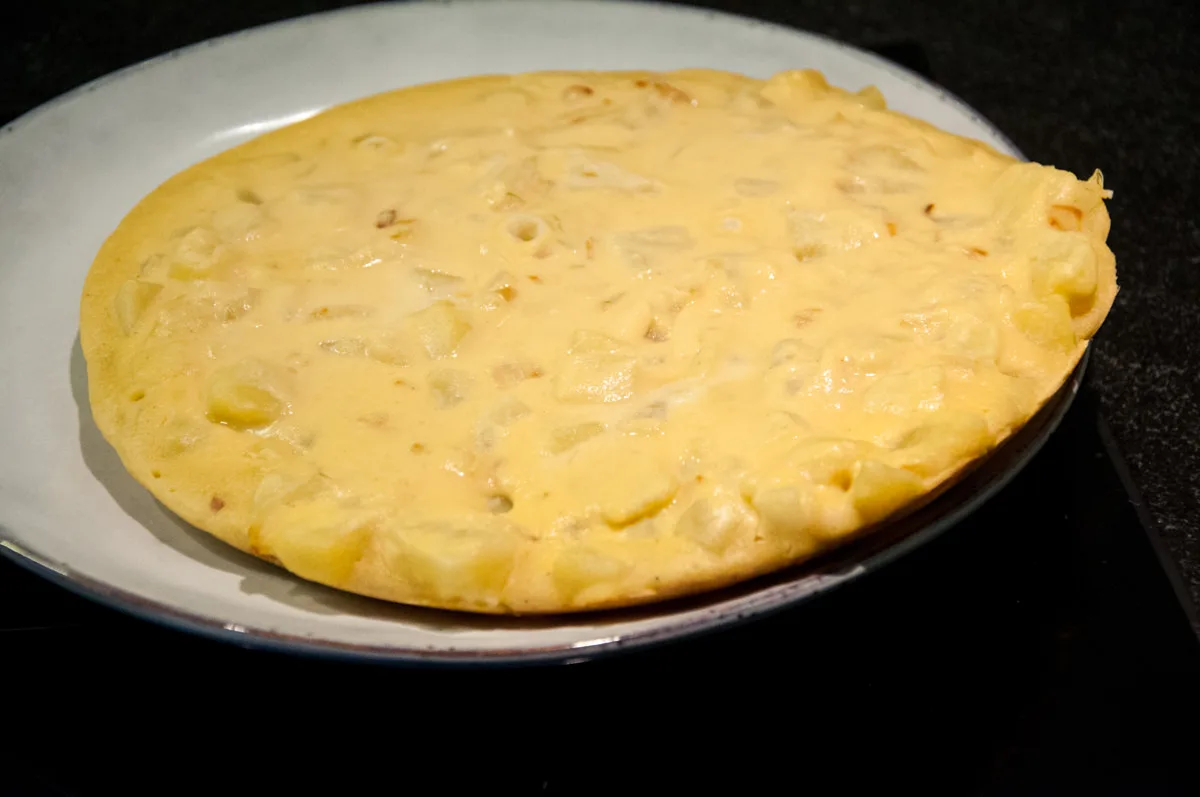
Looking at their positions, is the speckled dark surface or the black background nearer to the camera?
the black background

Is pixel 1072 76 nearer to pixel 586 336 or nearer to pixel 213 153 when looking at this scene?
pixel 586 336

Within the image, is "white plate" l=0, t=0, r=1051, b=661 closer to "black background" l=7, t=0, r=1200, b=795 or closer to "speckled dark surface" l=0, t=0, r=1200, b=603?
"black background" l=7, t=0, r=1200, b=795

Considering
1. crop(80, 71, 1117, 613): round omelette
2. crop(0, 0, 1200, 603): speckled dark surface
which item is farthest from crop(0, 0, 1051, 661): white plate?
crop(0, 0, 1200, 603): speckled dark surface

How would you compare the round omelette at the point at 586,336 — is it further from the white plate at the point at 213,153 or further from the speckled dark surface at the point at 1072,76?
the speckled dark surface at the point at 1072,76

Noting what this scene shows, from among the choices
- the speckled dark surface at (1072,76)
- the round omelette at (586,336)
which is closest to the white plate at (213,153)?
the round omelette at (586,336)

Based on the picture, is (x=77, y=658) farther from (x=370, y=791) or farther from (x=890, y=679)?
(x=890, y=679)

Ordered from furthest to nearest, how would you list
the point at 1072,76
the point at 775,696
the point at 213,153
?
the point at 1072,76 < the point at 213,153 < the point at 775,696

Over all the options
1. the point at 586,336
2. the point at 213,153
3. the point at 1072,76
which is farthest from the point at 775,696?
the point at 1072,76
